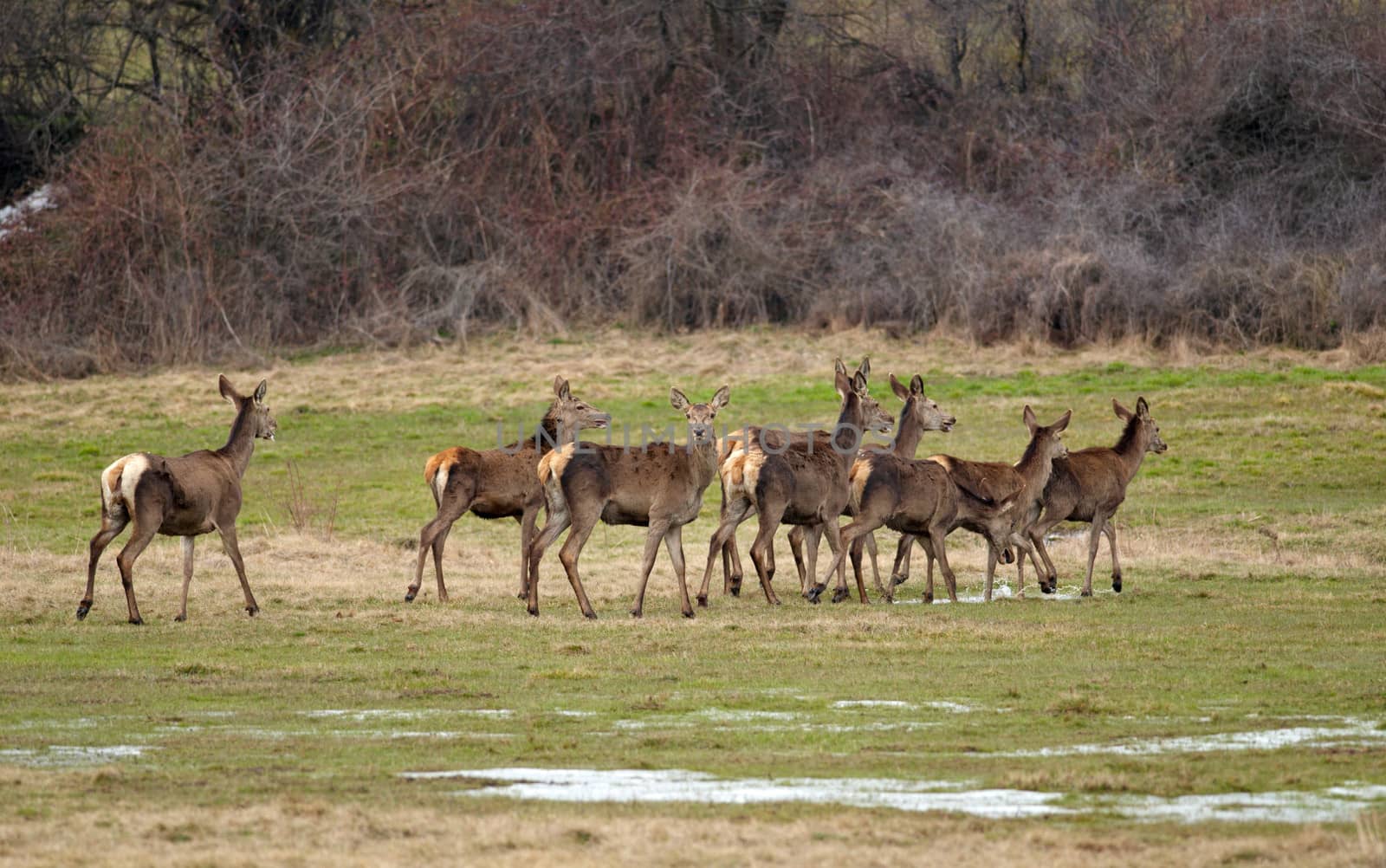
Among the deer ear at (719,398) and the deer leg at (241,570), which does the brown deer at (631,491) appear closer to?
the deer ear at (719,398)

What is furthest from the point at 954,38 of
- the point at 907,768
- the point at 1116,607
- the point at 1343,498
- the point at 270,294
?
the point at 907,768

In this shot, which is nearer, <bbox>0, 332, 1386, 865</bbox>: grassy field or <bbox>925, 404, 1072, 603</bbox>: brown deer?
<bbox>0, 332, 1386, 865</bbox>: grassy field

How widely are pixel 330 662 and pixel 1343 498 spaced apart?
50.2ft

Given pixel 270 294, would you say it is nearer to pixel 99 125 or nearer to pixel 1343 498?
pixel 99 125

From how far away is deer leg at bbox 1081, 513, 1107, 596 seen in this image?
1827 cm

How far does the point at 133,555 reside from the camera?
642 inches

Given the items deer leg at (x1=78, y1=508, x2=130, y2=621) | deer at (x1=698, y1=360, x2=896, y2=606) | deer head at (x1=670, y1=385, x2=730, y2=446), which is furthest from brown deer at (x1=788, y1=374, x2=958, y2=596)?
deer leg at (x1=78, y1=508, x2=130, y2=621)

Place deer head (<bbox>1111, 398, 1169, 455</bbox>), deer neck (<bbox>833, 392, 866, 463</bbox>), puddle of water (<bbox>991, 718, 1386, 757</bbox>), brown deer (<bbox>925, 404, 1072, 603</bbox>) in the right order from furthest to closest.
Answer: deer head (<bbox>1111, 398, 1169, 455</bbox>), deer neck (<bbox>833, 392, 866, 463</bbox>), brown deer (<bbox>925, 404, 1072, 603</bbox>), puddle of water (<bbox>991, 718, 1386, 757</bbox>)

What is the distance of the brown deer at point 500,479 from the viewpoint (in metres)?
18.6

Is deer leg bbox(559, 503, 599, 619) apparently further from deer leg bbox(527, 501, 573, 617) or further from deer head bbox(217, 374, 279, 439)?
deer head bbox(217, 374, 279, 439)

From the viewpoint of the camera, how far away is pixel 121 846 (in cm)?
810

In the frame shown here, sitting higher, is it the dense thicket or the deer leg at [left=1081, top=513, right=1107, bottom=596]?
the dense thicket

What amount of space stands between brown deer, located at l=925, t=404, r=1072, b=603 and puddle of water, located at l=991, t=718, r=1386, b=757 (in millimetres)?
7348

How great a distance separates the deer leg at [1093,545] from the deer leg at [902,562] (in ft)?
5.45
